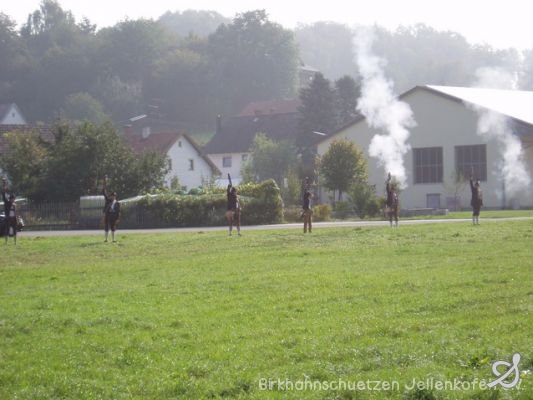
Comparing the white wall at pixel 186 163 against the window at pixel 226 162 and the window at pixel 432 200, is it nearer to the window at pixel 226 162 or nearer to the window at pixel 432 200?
the window at pixel 226 162

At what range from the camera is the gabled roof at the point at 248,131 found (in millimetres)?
99688

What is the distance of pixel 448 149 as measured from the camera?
64.6 metres

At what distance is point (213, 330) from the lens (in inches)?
482

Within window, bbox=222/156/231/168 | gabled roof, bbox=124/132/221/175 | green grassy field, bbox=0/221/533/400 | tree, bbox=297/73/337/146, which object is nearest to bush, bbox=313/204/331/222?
green grassy field, bbox=0/221/533/400

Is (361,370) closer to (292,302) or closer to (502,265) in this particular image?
(292,302)

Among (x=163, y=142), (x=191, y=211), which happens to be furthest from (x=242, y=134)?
(x=191, y=211)

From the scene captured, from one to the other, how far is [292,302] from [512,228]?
18193 mm

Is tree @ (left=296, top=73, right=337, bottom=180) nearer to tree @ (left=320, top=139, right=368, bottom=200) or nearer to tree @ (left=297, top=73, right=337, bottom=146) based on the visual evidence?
tree @ (left=297, top=73, right=337, bottom=146)

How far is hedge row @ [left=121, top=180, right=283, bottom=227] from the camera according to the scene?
45.4m

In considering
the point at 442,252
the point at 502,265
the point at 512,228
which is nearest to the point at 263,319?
the point at 502,265

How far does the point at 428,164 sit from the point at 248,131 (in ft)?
128

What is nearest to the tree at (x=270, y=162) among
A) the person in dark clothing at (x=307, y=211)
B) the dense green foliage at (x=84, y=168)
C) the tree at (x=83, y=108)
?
the dense green foliage at (x=84, y=168)

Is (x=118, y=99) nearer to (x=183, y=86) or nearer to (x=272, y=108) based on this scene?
(x=183, y=86)

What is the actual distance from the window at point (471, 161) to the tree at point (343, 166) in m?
8.42
